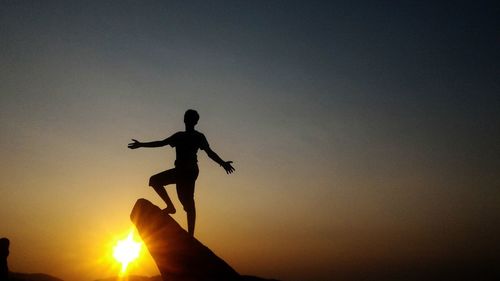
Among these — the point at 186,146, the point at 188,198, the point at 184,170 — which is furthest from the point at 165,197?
the point at 186,146

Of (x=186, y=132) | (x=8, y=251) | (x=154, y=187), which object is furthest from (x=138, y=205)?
(x=8, y=251)

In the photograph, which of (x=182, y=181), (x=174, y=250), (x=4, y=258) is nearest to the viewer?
(x=174, y=250)

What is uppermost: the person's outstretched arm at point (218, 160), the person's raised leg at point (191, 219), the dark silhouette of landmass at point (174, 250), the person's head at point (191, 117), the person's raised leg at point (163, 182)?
the person's head at point (191, 117)

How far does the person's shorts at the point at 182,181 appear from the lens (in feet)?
30.6

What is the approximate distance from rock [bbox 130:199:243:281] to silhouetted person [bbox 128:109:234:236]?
0.46m

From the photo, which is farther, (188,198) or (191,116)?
(188,198)

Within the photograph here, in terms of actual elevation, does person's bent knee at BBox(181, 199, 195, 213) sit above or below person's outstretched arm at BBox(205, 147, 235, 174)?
below

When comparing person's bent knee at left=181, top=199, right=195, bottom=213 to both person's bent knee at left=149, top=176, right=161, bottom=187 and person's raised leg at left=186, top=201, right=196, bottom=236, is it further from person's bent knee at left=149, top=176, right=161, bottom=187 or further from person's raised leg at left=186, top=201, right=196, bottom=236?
person's bent knee at left=149, top=176, right=161, bottom=187

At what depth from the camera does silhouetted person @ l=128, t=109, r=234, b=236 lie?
933 cm

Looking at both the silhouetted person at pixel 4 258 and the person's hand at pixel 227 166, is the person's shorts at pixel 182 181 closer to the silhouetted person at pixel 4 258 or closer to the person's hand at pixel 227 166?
the person's hand at pixel 227 166

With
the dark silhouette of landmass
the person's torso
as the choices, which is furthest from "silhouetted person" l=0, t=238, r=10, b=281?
the person's torso

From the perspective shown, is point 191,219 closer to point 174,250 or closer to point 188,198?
point 188,198

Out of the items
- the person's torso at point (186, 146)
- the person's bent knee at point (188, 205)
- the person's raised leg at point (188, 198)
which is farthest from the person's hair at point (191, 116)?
the person's bent knee at point (188, 205)

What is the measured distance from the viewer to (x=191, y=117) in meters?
9.29
